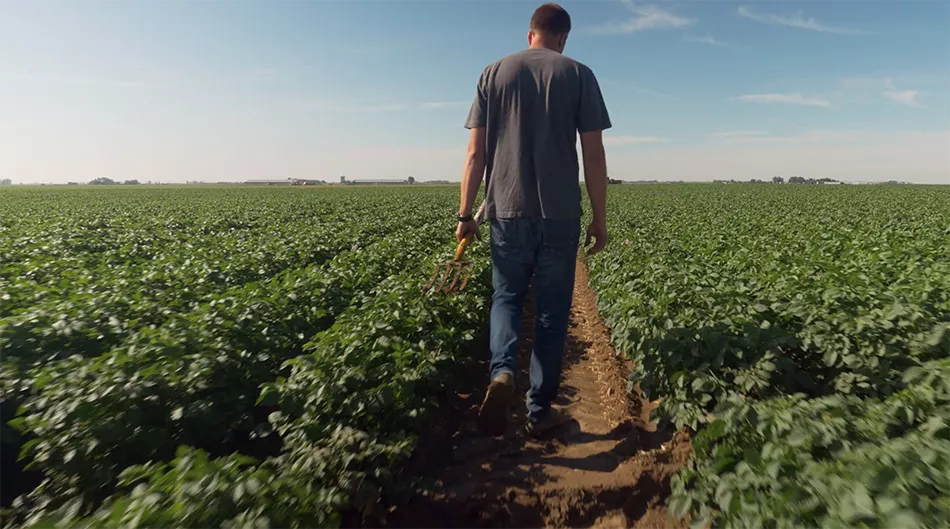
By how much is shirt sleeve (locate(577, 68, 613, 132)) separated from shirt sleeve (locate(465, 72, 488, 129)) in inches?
25.8

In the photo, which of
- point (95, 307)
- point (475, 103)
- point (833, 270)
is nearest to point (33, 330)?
point (95, 307)

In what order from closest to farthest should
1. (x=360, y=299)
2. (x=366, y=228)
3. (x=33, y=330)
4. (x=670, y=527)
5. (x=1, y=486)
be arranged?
1. (x=670, y=527)
2. (x=1, y=486)
3. (x=33, y=330)
4. (x=360, y=299)
5. (x=366, y=228)

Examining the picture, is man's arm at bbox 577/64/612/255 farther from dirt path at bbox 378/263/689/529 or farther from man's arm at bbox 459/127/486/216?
dirt path at bbox 378/263/689/529

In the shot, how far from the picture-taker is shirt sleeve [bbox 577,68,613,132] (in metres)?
3.46

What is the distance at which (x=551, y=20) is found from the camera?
11.8ft

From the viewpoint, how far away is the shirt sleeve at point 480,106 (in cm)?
364

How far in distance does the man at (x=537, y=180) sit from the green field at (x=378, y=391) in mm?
701

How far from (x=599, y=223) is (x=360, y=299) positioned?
3120 mm

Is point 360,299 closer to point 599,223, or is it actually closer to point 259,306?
point 259,306

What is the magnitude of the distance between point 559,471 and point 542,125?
226cm

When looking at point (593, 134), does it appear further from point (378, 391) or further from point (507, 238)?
point (378, 391)

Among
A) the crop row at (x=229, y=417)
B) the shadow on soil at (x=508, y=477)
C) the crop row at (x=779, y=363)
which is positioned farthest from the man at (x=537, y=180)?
the crop row at (x=779, y=363)

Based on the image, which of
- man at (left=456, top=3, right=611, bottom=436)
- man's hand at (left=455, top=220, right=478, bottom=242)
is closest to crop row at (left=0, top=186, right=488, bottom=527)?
man at (left=456, top=3, right=611, bottom=436)

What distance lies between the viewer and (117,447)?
9.68 feet
